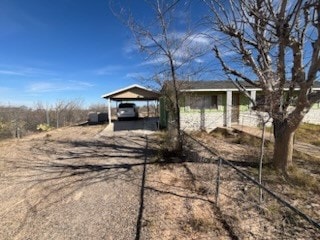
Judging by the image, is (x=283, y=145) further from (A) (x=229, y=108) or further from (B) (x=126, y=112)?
(B) (x=126, y=112)

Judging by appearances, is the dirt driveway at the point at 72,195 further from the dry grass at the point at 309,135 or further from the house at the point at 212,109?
the house at the point at 212,109

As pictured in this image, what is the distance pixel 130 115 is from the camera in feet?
82.4

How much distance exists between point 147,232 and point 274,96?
10.8 ft

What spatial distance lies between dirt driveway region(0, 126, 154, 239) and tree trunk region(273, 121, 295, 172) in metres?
3.57

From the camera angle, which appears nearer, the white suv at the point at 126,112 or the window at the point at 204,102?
the window at the point at 204,102

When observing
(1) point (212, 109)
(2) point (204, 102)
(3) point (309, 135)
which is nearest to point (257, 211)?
(3) point (309, 135)

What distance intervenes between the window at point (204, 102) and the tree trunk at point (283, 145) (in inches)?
429

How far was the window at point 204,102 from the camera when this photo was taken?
708 inches

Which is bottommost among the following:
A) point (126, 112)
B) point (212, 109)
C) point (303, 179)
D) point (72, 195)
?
point (72, 195)

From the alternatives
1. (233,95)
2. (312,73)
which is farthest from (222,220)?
(233,95)

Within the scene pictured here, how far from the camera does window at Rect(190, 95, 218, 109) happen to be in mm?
17984

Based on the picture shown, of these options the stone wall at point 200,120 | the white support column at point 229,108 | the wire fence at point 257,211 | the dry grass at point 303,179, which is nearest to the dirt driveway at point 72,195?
the wire fence at point 257,211

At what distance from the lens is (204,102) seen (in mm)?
18266

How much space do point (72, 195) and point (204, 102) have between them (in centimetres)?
1350
